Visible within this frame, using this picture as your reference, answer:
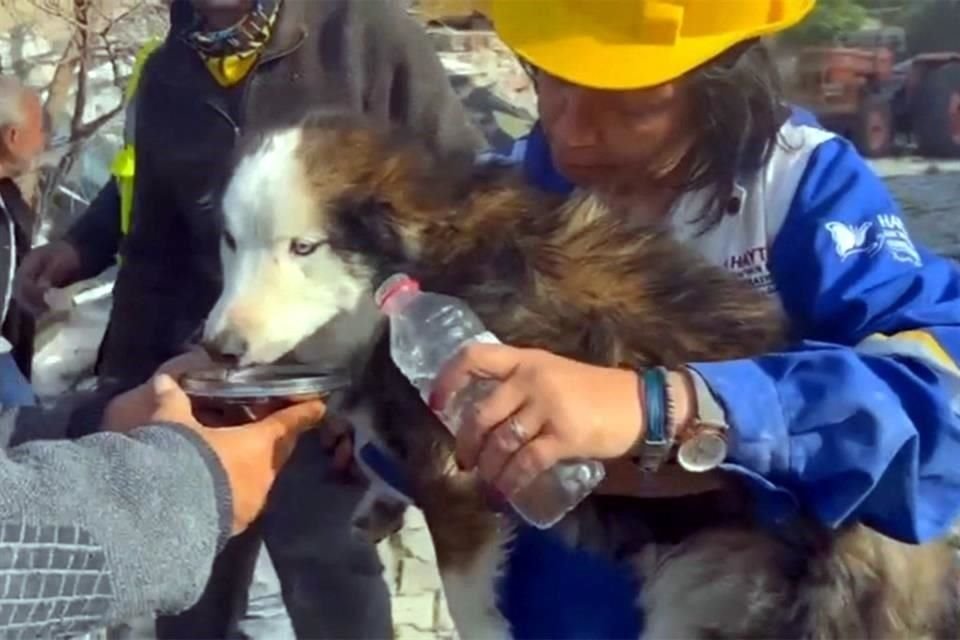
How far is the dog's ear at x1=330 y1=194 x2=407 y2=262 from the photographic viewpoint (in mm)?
1894

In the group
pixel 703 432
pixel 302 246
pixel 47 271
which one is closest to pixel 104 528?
pixel 703 432

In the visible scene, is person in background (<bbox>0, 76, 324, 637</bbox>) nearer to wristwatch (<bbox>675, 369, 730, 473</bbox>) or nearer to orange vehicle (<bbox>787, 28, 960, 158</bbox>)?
wristwatch (<bbox>675, 369, 730, 473</bbox>)

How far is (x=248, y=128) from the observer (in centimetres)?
296

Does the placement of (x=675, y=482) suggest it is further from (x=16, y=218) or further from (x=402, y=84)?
(x=16, y=218)

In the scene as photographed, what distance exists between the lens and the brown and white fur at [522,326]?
66.7 inches

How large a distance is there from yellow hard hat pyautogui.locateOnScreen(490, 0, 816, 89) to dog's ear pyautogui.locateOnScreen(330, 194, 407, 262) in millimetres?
302

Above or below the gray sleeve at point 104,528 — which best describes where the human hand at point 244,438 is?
below

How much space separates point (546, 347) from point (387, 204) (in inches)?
11.2

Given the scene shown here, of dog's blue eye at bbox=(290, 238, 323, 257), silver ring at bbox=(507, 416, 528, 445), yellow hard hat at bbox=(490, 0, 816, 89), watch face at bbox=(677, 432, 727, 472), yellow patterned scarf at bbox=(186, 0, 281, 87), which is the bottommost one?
yellow patterned scarf at bbox=(186, 0, 281, 87)

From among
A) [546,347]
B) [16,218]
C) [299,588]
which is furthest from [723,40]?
[16,218]

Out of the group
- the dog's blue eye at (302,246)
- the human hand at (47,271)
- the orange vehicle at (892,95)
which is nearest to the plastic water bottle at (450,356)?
the dog's blue eye at (302,246)

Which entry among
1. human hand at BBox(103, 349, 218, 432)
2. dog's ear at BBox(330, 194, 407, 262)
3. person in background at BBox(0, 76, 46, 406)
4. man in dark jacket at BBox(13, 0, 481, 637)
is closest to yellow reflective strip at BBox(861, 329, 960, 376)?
dog's ear at BBox(330, 194, 407, 262)

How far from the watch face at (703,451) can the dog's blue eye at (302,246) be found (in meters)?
0.61

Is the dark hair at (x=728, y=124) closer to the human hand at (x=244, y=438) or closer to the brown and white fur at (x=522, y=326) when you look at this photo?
the brown and white fur at (x=522, y=326)
